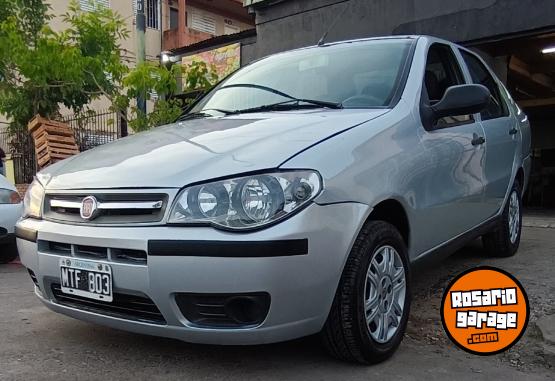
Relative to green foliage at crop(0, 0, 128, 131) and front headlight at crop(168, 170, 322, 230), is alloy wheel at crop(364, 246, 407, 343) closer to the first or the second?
front headlight at crop(168, 170, 322, 230)

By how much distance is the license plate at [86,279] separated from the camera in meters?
2.28

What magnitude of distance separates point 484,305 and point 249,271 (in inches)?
41.6

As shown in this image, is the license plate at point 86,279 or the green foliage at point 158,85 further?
the green foliage at point 158,85

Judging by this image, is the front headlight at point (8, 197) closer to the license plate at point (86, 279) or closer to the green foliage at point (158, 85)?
the green foliage at point (158, 85)

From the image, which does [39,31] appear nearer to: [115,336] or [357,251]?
[115,336]

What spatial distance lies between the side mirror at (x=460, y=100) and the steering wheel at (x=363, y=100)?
1.09 ft

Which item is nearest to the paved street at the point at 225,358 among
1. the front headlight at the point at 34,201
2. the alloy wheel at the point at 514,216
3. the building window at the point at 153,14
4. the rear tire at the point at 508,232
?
the front headlight at the point at 34,201

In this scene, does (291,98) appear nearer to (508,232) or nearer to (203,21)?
(508,232)

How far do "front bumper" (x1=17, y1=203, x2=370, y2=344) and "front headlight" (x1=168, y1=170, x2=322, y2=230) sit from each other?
0.15ft

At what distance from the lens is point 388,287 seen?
2629 mm

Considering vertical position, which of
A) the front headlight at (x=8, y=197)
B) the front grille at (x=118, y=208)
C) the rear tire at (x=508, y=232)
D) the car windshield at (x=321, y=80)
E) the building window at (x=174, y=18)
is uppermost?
the building window at (x=174, y=18)

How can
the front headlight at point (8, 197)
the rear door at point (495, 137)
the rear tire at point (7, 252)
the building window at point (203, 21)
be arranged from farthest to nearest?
1. the building window at point (203, 21)
2. the rear tire at point (7, 252)
3. the front headlight at point (8, 197)
4. the rear door at point (495, 137)

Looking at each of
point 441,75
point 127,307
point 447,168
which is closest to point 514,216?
point 441,75

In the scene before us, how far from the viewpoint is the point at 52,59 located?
250 inches
